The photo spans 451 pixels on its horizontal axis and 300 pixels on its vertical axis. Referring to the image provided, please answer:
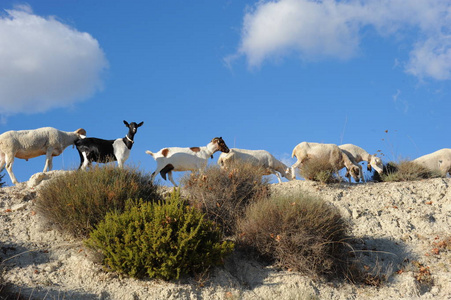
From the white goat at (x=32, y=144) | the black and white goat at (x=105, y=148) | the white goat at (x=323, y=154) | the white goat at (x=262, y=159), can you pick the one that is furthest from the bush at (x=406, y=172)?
the white goat at (x=32, y=144)

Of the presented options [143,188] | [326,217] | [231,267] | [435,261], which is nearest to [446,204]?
[435,261]

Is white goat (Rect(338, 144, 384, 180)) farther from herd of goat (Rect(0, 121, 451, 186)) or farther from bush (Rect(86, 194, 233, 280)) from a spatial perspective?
bush (Rect(86, 194, 233, 280))

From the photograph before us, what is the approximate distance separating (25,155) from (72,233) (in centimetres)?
743

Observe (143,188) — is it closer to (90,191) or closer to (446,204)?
(90,191)

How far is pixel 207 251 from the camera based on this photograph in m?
8.90

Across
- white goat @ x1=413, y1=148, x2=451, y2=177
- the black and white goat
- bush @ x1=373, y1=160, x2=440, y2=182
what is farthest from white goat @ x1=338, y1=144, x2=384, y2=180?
the black and white goat

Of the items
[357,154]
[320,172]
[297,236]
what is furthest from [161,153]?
[357,154]

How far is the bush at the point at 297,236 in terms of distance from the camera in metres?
9.56

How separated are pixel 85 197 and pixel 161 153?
20.9ft

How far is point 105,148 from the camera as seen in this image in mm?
15820

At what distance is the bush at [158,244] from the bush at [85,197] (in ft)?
3.09

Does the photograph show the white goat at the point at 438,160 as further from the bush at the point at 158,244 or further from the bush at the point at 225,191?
the bush at the point at 158,244

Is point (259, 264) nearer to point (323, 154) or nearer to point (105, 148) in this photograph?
point (105, 148)

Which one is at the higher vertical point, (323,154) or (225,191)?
(323,154)
